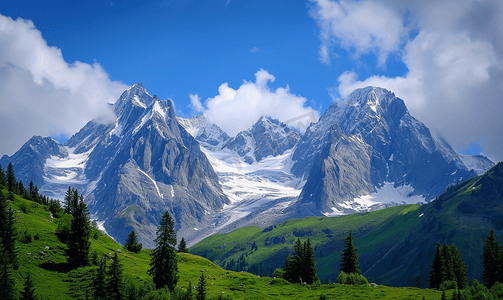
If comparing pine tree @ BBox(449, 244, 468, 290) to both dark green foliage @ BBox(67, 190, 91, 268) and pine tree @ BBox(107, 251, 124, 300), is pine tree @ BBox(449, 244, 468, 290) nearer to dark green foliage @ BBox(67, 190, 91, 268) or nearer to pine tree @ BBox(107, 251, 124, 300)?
pine tree @ BBox(107, 251, 124, 300)

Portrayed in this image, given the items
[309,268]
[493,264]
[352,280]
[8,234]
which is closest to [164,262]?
[8,234]

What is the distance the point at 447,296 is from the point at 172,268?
4217 cm

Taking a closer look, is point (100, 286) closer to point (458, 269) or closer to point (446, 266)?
point (446, 266)

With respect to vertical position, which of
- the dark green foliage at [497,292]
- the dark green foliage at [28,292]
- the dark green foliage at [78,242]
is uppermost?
the dark green foliage at [78,242]

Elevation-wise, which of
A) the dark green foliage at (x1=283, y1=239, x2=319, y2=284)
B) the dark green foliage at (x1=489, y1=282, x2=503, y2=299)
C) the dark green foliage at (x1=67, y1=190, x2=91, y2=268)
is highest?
the dark green foliage at (x1=67, y1=190, x2=91, y2=268)

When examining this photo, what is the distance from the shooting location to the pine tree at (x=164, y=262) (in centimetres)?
6712

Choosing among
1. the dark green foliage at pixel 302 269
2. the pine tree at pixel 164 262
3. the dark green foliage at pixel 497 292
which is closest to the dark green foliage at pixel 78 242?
the pine tree at pixel 164 262

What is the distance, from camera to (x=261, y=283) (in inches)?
2933

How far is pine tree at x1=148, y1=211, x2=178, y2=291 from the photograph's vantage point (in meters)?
67.1

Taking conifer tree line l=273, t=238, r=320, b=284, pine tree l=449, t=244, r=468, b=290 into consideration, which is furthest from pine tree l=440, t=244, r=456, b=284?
conifer tree line l=273, t=238, r=320, b=284

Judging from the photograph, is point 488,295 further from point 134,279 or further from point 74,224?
point 74,224

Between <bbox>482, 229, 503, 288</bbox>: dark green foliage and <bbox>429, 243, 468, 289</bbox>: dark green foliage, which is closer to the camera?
<bbox>482, 229, 503, 288</bbox>: dark green foliage

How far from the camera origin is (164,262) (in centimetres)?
6831

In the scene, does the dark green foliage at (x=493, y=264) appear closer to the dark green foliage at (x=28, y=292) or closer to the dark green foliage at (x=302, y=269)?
the dark green foliage at (x=302, y=269)
